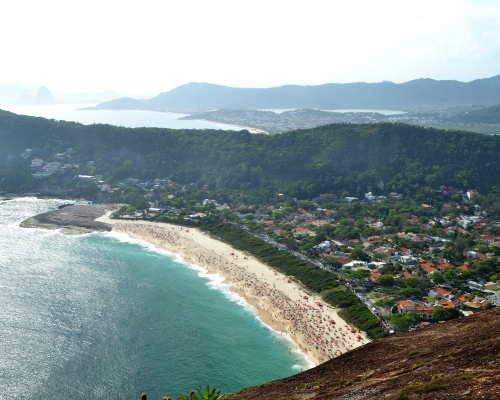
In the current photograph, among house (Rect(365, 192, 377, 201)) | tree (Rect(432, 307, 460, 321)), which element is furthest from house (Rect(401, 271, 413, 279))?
house (Rect(365, 192, 377, 201))

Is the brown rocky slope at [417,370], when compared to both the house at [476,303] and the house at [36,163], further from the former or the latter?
the house at [36,163]

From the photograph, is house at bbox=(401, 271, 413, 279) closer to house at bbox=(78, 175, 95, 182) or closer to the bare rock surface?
the bare rock surface

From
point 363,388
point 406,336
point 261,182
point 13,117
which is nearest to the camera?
point 363,388

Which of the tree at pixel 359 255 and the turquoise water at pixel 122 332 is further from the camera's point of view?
the tree at pixel 359 255

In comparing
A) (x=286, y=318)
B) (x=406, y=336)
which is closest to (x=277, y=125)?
(x=286, y=318)

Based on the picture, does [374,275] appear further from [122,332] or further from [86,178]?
[86,178]

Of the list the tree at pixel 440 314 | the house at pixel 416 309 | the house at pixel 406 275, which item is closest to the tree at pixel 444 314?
the tree at pixel 440 314

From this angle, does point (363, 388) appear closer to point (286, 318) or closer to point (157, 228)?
point (286, 318)
